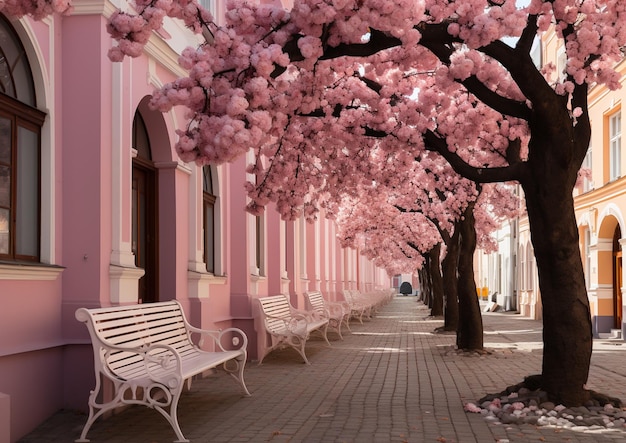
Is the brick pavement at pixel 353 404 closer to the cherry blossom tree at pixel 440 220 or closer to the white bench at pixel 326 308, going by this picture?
the cherry blossom tree at pixel 440 220

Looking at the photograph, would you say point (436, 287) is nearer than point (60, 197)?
No

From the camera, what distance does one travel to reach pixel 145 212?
12.1m

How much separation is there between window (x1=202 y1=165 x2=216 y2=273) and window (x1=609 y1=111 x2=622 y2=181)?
1341 cm

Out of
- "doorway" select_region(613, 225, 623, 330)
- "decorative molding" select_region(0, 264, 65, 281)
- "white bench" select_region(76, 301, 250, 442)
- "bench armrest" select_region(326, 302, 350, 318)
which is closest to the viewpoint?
"white bench" select_region(76, 301, 250, 442)

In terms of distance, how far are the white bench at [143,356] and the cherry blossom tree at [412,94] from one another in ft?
6.63

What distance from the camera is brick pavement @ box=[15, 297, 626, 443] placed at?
7.71m

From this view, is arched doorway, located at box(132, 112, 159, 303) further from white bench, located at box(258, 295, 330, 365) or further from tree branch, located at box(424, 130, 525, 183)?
tree branch, located at box(424, 130, 525, 183)

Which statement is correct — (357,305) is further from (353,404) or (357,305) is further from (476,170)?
(353,404)

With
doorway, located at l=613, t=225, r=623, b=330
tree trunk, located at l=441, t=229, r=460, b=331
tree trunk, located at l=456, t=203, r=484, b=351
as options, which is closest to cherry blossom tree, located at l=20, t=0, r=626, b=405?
tree trunk, located at l=456, t=203, r=484, b=351

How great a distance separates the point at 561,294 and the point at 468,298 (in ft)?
26.5

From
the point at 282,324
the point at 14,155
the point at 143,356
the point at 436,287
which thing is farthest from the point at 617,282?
the point at 14,155

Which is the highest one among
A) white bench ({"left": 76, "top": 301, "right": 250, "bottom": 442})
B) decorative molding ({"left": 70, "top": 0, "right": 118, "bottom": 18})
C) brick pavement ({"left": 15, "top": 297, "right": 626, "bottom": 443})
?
decorative molding ({"left": 70, "top": 0, "right": 118, "bottom": 18})

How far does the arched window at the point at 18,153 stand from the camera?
7.93 metres

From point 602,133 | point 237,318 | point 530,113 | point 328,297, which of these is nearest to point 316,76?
point 530,113
